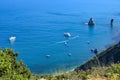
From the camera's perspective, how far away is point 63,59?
6444 cm

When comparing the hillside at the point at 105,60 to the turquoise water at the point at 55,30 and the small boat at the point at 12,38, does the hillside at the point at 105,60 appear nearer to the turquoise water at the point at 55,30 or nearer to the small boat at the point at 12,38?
the turquoise water at the point at 55,30

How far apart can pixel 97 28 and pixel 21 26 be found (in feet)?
77.7

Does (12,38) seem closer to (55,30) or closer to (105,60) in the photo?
(55,30)

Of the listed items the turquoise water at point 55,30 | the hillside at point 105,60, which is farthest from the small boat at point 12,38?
the hillside at point 105,60

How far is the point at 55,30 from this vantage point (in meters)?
87.2

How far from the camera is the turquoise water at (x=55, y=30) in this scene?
2552 inches

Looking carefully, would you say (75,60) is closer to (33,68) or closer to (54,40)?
(33,68)

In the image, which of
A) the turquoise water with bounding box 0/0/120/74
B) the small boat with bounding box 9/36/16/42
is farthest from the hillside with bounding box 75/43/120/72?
the small boat with bounding box 9/36/16/42

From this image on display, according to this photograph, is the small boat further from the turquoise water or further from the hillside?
the hillside

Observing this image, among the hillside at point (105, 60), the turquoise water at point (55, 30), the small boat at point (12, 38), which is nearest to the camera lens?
the hillside at point (105, 60)

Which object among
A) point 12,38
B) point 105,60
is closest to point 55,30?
point 12,38

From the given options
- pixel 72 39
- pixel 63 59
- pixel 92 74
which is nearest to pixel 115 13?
pixel 72 39

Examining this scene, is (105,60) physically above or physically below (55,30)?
below

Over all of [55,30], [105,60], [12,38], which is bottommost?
[105,60]
